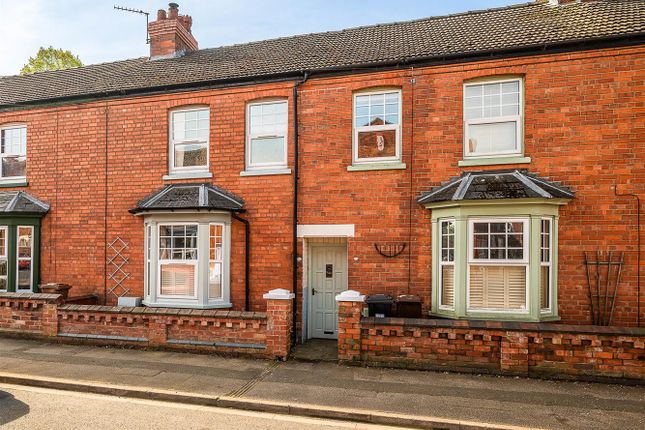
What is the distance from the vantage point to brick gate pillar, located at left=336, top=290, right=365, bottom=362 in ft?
24.3

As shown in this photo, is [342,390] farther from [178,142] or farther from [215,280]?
[178,142]

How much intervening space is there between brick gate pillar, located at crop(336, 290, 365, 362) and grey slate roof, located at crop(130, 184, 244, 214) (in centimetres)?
351

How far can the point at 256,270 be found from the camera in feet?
31.4

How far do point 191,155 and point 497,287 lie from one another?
24.7 ft

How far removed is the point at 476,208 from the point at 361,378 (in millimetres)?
3847

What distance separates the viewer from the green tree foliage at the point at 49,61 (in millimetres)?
21844

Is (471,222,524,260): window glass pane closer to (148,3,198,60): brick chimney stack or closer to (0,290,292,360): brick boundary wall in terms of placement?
(0,290,292,360): brick boundary wall

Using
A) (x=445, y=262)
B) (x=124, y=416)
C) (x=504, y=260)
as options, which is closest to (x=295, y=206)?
(x=445, y=262)

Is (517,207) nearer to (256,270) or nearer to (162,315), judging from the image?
(256,270)

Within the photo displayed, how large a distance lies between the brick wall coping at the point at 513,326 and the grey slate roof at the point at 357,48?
17.7 feet

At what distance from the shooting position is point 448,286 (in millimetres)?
8469

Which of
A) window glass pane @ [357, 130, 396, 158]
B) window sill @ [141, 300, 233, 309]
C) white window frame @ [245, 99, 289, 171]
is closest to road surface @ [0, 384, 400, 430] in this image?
window sill @ [141, 300, 233, 309]

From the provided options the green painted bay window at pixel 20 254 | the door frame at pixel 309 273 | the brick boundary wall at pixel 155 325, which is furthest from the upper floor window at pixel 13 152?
the door frame at pixel 309 273

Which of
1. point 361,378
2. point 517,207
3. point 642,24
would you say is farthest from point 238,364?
point 642,24
